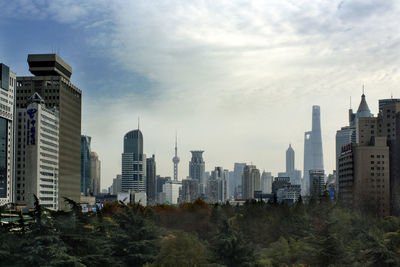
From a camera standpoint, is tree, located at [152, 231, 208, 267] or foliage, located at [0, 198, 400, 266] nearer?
foliage, located at [0, 198, 400, 266]

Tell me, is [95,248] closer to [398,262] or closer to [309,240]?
[309,240]

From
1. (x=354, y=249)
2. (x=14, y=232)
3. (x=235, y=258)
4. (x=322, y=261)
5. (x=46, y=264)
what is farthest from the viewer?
(x=354, y=249)

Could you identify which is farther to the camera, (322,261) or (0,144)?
(0,144)

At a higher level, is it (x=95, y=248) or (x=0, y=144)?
(x=0, y=144)

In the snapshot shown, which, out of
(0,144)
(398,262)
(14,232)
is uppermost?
(0,144)

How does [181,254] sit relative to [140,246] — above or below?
above

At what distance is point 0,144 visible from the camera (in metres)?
196

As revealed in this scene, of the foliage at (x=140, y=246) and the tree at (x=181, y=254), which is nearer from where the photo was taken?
the foliage at (x=140, y=246)

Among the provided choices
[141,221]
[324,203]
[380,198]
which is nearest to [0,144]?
[324,203]

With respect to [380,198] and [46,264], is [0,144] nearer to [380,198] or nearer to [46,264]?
[380,198]

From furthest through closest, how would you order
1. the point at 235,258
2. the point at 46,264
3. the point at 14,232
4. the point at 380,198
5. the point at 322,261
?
the point at 380,198 → the point at 322,261 → the point at 235,258 → the point at 14,232 → the point at 46,264

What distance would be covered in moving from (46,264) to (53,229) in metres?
3.48

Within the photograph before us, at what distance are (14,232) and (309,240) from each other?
3823 centimetres

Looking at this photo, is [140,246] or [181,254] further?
[140,246]
